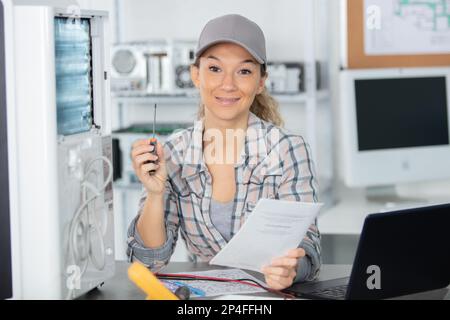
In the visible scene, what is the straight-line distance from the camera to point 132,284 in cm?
148

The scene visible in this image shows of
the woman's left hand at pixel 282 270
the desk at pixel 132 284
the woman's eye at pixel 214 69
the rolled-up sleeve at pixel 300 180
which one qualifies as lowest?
the desk at pixel 132 284

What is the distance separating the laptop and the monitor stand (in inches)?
67.1

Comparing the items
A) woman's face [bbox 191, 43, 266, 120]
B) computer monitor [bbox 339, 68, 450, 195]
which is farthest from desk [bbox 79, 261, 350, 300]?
computer monitor [bbox 339, 68, 450, 195]

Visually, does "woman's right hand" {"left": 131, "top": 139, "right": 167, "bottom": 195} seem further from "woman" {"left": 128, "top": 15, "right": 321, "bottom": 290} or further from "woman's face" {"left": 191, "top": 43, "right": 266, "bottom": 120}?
"woman's face" {"left": 191, "top": 43, "right": 266, "bottom": 120}

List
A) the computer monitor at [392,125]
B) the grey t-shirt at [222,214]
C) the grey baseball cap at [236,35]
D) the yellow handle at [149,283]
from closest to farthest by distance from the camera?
the yellow handle at [149,283], the grey baseball cap at [236,35], the grey t-shirt at [222,214], the computer monitor at [392,125]

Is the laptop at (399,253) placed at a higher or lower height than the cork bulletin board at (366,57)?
lower

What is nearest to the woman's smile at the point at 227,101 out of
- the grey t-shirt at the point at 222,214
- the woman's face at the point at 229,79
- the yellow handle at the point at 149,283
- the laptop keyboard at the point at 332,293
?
the woman's face at the point at 229,79

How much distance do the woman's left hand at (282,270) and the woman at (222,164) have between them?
20 cm

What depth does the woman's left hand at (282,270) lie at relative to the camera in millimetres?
1418

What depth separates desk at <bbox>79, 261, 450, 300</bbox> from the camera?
1395mm

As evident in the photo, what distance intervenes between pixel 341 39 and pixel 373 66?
178 millimetres

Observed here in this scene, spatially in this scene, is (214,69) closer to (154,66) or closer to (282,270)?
(282,270)

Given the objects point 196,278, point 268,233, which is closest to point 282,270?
point 268,233

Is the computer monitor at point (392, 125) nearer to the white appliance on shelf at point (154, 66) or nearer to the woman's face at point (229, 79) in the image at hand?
the white appliance on shelf at point (154, 66)
